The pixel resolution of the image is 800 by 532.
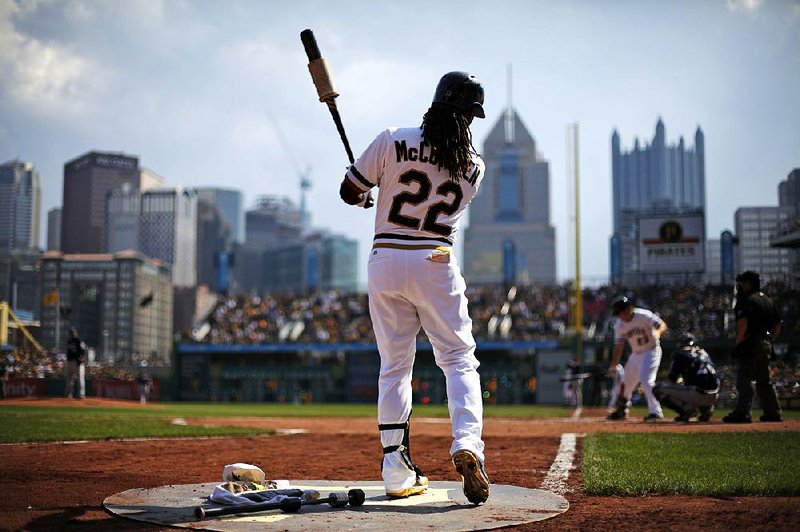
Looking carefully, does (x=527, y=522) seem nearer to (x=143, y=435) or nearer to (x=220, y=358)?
(x=143, y=435)

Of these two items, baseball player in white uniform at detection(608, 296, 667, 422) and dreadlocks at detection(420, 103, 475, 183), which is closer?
dreadlocks at detection(420, 103, 475, 183)

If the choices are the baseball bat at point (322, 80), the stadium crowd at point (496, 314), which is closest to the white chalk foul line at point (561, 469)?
the baseball bat at point (322, 80)

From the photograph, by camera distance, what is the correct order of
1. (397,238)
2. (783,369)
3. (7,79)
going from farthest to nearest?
(783,369) → (7,79) → (397,238)

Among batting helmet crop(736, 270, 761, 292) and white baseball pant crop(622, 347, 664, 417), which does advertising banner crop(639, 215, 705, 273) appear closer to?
white baseball pant crop(622, 347, 664, 417)

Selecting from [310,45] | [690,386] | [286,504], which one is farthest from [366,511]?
[690,386]

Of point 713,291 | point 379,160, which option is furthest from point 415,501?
point 713,291

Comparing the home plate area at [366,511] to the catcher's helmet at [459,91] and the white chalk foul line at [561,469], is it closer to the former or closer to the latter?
the white chalk foul line at [561,469]

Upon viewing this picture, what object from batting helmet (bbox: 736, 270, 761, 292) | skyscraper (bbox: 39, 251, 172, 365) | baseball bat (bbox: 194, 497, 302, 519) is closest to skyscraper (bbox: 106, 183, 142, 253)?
skyscraper (bbox: 39, 251, 172, 365)

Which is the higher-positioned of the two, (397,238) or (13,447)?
(397,238)
